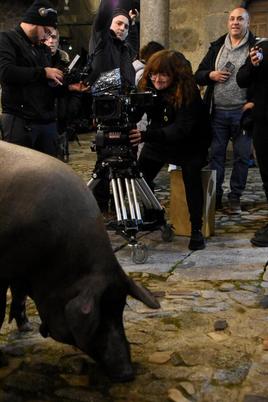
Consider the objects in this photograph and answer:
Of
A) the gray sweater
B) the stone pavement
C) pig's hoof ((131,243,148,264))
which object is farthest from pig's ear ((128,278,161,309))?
the gray sweater

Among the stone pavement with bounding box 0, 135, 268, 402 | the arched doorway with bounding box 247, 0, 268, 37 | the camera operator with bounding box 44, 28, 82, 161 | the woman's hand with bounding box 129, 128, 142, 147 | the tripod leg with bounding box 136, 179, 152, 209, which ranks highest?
the arched doorway with bounding box 247, 0, 268, 37

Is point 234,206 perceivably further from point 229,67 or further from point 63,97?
point 63,97

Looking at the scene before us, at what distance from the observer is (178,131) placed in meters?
5.09

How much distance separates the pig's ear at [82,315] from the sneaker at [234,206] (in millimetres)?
3915

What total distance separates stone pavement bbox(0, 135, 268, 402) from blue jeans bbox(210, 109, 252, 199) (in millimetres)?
1479

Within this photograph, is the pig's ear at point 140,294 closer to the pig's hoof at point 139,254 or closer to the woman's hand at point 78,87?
the pig's hoof at point 139,254

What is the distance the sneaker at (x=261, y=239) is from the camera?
529cm

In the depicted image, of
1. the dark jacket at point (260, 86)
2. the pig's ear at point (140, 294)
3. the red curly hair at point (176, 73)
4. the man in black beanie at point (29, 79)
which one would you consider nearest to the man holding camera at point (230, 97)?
the dark jacket at point (260, 86)

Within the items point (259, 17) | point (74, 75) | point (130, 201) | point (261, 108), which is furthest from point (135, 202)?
point (259, 17)

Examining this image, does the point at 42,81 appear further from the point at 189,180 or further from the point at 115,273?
the point at 115,273

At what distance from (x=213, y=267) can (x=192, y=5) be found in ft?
22.4

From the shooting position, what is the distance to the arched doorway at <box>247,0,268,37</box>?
9.83 metres

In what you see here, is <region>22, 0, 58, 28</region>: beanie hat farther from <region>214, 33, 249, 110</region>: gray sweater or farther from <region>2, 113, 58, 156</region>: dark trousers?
<region>214, 33, 249, 110</region>: gray sweater

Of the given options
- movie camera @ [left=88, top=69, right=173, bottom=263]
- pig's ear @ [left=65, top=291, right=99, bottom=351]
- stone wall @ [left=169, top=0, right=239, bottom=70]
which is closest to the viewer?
pig's ear @ [left=65, top=291, right=99, bottom=351]
